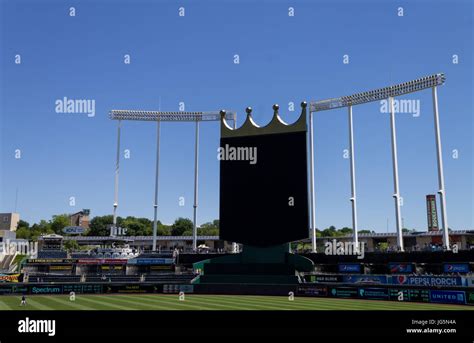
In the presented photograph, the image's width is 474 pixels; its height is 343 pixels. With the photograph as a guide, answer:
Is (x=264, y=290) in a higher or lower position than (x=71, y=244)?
lower

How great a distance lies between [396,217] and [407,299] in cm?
1487

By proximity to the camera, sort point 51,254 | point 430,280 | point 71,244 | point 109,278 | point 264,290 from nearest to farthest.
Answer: point 430,280 < point 264,290 < point 109,278 < point 51,254 < point 71,244

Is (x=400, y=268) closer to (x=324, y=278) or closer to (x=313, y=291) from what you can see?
(x=324, y=278)

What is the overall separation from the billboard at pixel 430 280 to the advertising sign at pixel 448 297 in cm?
290

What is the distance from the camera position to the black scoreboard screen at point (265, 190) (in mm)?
42281

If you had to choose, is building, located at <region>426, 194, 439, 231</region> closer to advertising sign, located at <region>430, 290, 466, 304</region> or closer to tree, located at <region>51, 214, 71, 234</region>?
advertising sign, located at <region>430, 290, 466, 304</region>

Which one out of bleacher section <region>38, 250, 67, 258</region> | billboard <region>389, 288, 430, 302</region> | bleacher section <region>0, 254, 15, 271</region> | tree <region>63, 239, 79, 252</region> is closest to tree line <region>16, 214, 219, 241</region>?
tree <region>63, 239, 79, 252</region>

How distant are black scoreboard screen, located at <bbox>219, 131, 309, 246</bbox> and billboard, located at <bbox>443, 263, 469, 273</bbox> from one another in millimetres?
15476

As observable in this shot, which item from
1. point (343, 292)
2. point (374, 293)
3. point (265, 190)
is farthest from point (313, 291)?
point (265, 190)

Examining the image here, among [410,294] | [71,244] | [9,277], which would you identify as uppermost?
[71,244]

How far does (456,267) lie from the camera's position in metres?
44.6

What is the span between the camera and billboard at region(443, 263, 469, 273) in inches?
1729

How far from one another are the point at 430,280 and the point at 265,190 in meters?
16.1
